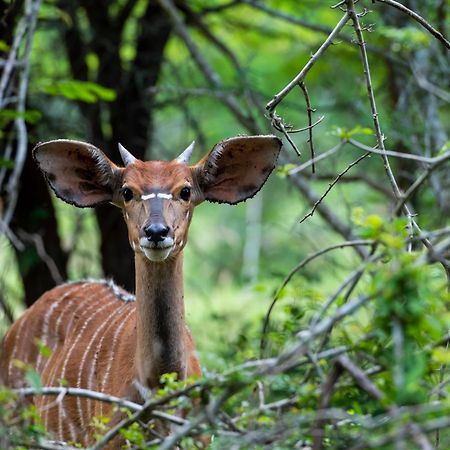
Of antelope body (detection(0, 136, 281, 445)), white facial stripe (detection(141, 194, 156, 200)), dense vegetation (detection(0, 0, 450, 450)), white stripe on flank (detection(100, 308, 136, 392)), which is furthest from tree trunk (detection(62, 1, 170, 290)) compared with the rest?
white facial stripe (detection(141, 194, 156, 200))

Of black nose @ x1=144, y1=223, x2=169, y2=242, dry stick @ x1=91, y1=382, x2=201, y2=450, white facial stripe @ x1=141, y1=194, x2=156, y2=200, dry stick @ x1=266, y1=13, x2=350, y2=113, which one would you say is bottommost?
dry stick @ x1=91, y1=382, x2=201, y2=450

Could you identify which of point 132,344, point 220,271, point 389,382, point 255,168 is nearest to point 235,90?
point 255,168

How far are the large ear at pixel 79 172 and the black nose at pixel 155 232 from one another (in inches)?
27.9

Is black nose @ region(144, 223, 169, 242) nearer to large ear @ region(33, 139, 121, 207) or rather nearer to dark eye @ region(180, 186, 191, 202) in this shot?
dark eye @ region(180, 186, 191, 202)

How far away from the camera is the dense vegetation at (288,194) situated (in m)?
2.62

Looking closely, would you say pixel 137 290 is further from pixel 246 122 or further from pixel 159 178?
pixel 246 122

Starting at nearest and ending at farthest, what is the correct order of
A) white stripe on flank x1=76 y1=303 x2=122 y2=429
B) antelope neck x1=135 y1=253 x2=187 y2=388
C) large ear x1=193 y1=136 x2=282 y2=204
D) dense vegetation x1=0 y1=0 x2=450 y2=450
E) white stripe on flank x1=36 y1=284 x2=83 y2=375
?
dense vegetation x1=0 y1=0 x2=450 y2=450 → antelope neck x1=135 y1=253 x2=187 y2=388 → large ear x1=193 y1=136 x2=282 y2=204 → white stripe on flank x1=76 y1=303 x2=122 y2=429 → white stripe on flank x1=36 y1=284 x2=83 y2=375

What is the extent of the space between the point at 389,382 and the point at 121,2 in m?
6.50

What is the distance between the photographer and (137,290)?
442cm

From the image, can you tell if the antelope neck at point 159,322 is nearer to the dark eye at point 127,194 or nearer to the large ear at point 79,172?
the dark eye at point 127,194

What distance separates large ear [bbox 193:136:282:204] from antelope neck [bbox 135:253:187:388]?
0.54 m

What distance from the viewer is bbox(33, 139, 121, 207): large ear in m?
4.68

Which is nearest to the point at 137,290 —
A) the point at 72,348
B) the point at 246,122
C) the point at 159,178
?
the point at 159,178

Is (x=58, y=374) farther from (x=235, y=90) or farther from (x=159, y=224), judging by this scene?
(x=235, y=90)
